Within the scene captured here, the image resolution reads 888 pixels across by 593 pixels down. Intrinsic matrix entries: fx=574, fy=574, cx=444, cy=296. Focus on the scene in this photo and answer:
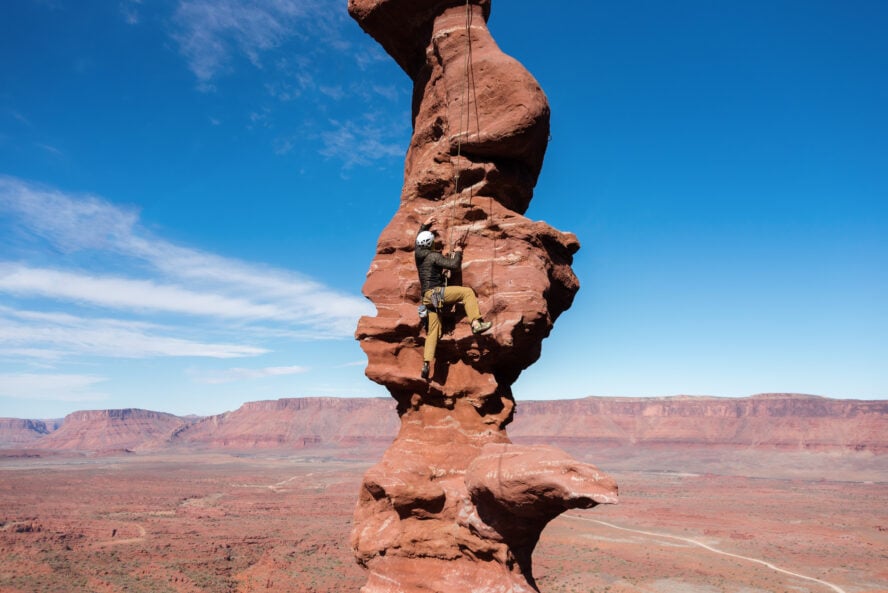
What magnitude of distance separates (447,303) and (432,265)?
0.66 meters

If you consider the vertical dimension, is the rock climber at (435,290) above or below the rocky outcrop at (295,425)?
above

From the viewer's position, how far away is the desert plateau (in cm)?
3372

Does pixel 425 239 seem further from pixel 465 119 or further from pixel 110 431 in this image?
pixel 110 431

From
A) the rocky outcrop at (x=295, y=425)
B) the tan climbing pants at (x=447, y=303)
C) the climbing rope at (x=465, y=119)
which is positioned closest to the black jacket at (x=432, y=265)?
the tan climbing pants at (x=447, y=303)

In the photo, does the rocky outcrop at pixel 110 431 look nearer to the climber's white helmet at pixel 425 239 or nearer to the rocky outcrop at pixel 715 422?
the rocky outcrop at pixel 715 422

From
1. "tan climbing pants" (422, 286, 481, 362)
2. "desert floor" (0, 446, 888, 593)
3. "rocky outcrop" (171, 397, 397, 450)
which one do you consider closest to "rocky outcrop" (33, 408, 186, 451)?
"rocky outcrop" (171, 397, 397, 450)

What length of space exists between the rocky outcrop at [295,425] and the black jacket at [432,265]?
506 ft

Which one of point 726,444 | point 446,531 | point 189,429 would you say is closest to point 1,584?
point 446,531

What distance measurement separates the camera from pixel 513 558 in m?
7.86

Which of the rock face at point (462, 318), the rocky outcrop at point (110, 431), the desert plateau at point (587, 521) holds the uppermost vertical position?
the rock face at point (462, 318)

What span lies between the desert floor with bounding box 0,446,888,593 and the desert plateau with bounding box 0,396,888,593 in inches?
7.2

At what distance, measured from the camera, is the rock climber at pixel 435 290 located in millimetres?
8812

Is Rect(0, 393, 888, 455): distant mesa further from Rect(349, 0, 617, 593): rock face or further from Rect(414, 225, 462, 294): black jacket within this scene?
Rect(414, 225, 462, 294): black jacket

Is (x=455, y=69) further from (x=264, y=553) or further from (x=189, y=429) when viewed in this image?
(x=189, y=429)
